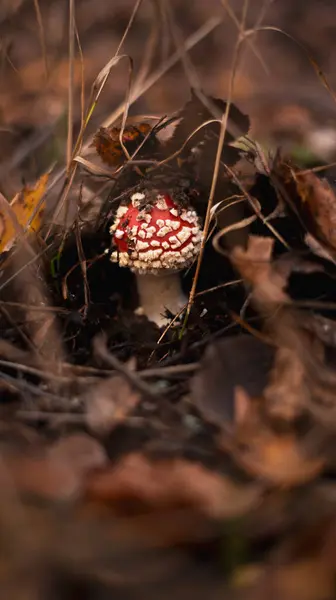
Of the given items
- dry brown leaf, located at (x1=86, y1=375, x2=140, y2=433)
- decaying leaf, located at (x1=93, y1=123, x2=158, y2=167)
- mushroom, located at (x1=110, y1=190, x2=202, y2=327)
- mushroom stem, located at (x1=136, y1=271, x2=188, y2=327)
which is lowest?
mushroom stem, located at (x1=136, y1=271, x2=188, y2=327)

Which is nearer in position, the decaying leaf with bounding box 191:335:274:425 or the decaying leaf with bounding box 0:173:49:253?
the decaying leaf with bounding box 191:335:274:425

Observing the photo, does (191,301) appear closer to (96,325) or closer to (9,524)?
(96,325)

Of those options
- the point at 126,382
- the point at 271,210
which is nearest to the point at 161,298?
the point at 271,210

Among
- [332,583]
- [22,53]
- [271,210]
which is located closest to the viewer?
[332,583]

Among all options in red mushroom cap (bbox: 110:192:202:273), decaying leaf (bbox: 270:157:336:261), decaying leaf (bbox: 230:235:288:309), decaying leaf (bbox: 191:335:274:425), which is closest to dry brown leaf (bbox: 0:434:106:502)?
decaying leaf (bbox: 191:335:274:425)

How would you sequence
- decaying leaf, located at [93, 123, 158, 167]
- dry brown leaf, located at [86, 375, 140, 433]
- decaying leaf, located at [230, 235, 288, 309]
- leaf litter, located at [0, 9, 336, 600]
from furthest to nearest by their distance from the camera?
1. decaying leaf, located at [93, 123, 158, 167]
2. decaying leaf, located at [230, 235, 288, 309]
3. dry brown leaf, located at [86, 375, 140, 433]
4. leaf litter, located at [0, 9, 336, 600]

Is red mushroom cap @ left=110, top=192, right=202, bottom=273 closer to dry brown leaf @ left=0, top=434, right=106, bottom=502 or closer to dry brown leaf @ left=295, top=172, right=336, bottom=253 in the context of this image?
dry brown leaf @ left=295, top=172, right=336, bottom=253

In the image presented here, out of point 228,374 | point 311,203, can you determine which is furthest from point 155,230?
point 228,374

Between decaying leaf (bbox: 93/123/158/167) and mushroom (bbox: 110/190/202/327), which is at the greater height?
decaying leaf (bbox: 93/123/158/167)
